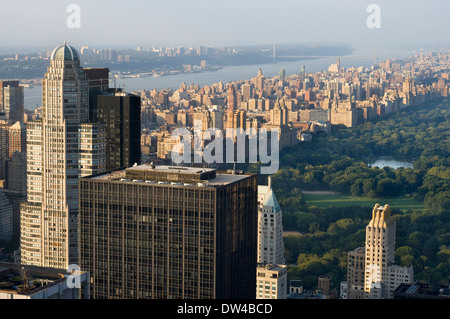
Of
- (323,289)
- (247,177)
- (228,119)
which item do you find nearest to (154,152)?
(228,119)

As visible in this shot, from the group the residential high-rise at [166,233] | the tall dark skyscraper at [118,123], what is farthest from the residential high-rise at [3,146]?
the residential high-rise at [166,233]

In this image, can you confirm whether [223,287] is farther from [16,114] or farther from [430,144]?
[430,144]

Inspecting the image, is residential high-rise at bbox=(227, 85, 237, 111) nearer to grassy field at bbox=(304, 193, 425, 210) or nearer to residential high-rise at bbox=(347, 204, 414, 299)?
grassy field at bbox=(304, 193, 425, 210)

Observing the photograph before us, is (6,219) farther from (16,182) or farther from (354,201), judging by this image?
(354,201)

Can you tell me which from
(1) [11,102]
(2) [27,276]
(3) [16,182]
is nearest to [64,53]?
(2) [27,276]

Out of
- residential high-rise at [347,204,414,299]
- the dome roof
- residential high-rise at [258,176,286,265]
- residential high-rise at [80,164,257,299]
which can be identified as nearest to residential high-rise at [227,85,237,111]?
residential high-rise at [258,176,286,265]

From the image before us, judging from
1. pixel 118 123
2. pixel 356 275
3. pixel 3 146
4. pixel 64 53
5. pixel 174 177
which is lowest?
pixel 356 275

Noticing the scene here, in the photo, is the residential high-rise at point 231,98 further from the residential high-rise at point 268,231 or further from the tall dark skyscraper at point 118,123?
the tall dark skyscraper at point 118,123
